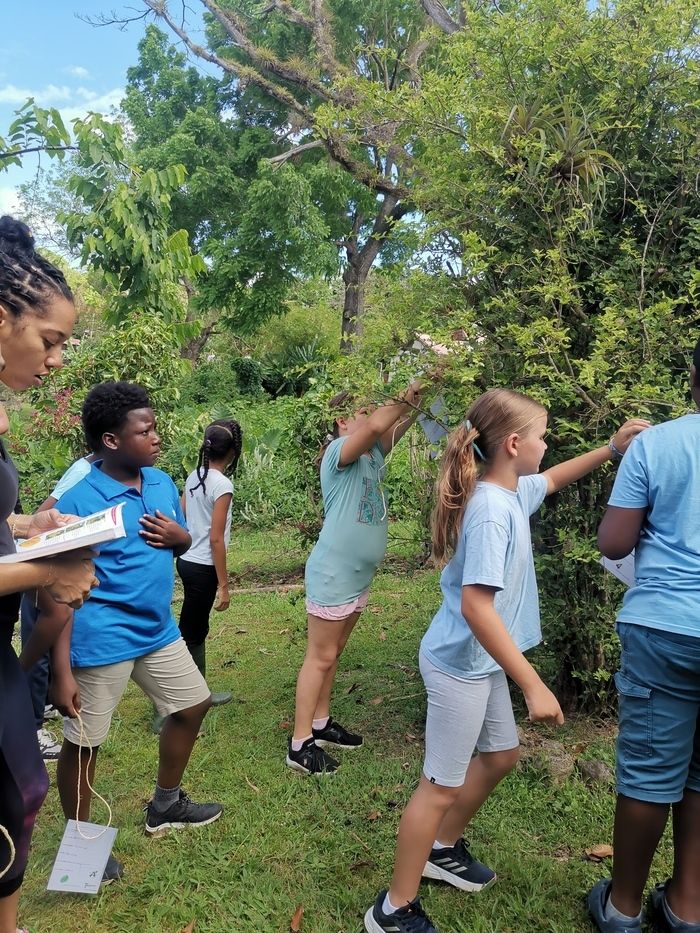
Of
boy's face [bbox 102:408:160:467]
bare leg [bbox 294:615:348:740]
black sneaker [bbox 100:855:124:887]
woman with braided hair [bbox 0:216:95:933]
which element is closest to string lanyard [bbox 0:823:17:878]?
woman with braided hair [bbox 0:216:95:933]

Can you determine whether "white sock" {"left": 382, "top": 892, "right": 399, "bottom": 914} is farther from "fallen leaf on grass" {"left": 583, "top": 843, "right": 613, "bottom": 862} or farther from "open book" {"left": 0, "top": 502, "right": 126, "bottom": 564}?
"open book" {"left": 0, "top": 502, "right": 126, "bottom": 564}

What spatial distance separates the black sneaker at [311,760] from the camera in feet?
11.3

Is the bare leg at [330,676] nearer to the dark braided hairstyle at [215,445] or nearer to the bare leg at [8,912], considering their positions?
the dark braided hairstyle at [215,445]

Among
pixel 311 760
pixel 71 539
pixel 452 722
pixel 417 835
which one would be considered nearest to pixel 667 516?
pixel 452 722

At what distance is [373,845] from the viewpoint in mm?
2883

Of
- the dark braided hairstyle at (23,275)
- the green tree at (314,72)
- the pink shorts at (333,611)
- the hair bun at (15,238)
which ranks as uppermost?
the green tree at (314,72)

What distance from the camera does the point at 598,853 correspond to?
8.86ft

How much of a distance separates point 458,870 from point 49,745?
2.50 metres

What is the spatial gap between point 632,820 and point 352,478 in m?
1.96

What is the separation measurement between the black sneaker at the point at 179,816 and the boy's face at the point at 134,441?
156cm

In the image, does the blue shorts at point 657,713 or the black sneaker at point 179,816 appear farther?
the black sneaker at point 179,816

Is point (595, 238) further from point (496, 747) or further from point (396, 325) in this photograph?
point (496, 747)

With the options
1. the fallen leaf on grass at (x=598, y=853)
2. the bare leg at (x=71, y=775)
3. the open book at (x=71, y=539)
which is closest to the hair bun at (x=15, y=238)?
the open book at (x=71, y=539)

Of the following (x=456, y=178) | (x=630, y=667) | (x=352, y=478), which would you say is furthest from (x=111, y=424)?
(x=630, y=667)
